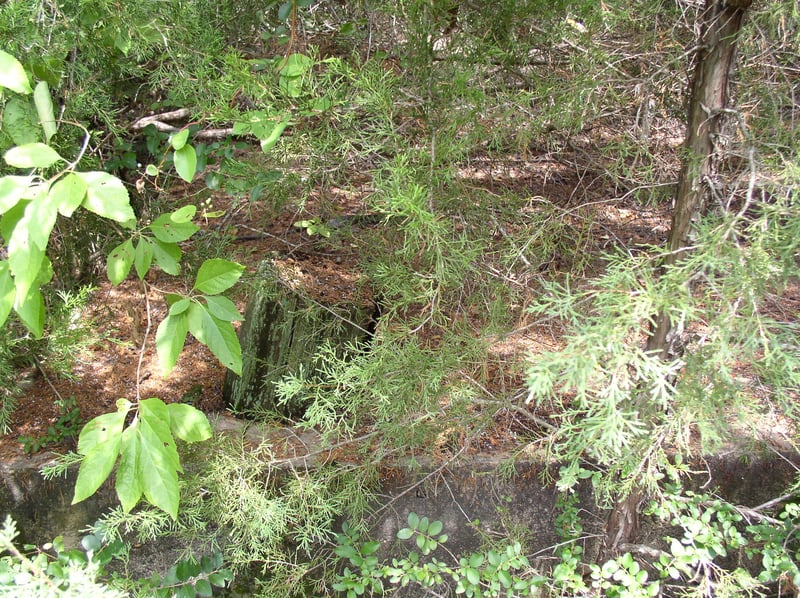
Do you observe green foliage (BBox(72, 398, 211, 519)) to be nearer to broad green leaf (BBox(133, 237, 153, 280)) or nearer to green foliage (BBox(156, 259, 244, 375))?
green foliage (BBox(156, 259, 244, 375))

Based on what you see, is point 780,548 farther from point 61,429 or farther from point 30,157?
point 61,429

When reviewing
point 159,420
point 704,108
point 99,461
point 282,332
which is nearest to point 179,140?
point 159,420

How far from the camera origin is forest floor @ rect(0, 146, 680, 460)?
2.69 meters

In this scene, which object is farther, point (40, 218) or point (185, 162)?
point (185, 162)

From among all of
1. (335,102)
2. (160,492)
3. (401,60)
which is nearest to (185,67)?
(335,102)

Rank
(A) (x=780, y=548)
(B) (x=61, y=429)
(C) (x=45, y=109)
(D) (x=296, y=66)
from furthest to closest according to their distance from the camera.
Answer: (B) (x=61, y=429) → (A) (x=780, y=548) → (D) (x=296, y=66) → (C) (x=45, y=109)

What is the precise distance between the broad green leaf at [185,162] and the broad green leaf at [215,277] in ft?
0.80

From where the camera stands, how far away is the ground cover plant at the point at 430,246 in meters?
1.41

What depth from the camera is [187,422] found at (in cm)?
166

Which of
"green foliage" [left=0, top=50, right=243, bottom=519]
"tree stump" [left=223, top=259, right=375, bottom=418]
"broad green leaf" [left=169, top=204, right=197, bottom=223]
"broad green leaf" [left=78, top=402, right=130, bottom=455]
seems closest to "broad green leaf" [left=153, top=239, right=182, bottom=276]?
"green foliage" [left=0, top=50, right=243, bottom=519]

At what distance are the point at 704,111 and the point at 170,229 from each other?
5.50 feet

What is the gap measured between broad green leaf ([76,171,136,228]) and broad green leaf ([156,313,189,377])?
1.12 feet

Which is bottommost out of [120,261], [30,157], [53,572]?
[53,572]

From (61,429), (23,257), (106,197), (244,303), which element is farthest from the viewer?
(244,303)
